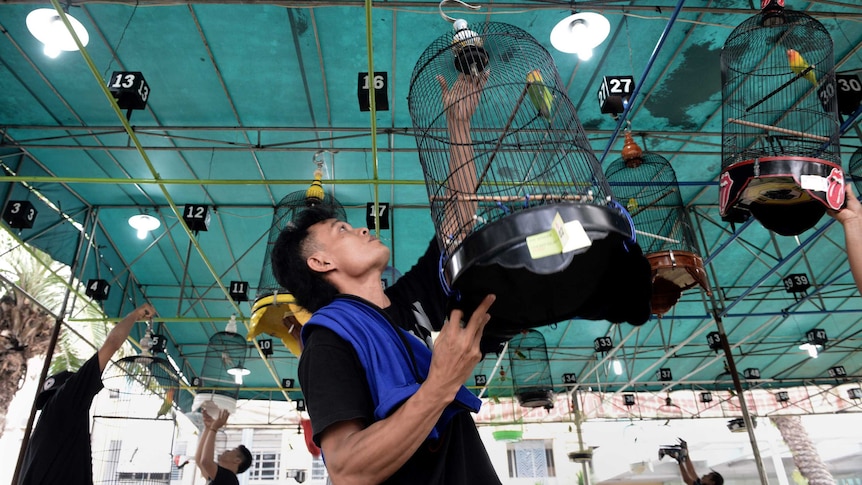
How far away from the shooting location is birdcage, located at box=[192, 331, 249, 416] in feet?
16.8

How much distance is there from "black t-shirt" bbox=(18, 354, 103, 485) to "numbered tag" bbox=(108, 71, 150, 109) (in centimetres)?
318

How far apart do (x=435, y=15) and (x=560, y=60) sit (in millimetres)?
1672

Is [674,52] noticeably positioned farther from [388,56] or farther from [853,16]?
[388,56]

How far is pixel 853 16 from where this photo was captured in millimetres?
5371

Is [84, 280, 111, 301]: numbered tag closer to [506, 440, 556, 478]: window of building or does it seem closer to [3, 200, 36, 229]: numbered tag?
[3, 200, 36, 229]: numbered tag

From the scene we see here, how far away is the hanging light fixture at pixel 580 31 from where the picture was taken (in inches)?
182

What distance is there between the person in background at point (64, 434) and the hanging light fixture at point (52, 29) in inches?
126

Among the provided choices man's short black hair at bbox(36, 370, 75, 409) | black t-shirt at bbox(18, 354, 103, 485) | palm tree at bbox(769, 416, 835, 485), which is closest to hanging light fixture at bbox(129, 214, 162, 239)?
man's short black hair at bbox(36, 370, 75, 409)

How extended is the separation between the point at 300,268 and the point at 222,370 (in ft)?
33.1

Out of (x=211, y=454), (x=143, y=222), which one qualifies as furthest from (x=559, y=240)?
(x=143, y=222)

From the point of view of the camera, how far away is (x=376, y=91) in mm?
5309

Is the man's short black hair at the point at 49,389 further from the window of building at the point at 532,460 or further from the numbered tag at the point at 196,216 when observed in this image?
the window of building at the point at 532,460

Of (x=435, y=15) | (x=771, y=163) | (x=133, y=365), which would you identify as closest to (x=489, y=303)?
(x=771, y=163)

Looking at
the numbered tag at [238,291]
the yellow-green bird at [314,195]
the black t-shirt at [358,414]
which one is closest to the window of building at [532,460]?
the numbered tag at [238,291]
